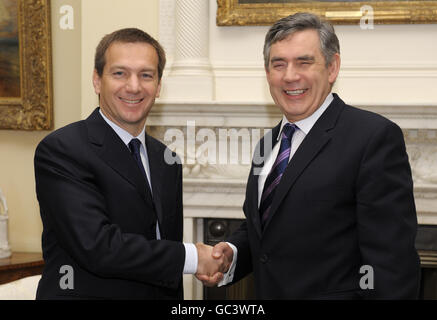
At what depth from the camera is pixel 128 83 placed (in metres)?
2.51

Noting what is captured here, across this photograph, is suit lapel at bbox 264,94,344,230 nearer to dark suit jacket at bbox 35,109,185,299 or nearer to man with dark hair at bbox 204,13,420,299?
man with dark hair at bbox 204,13,420,299

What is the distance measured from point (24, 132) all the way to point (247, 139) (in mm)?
2182

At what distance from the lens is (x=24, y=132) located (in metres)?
5.12

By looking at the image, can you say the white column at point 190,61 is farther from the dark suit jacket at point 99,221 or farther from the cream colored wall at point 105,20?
the dark suit jacket at point 99,221

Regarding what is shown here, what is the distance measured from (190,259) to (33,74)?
3.11m

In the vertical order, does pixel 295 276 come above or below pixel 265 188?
below

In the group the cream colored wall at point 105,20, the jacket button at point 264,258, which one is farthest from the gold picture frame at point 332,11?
the jacket button at point 264,258

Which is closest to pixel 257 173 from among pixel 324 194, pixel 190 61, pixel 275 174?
pixel 275 174

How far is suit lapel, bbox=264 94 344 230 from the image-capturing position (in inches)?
87.7

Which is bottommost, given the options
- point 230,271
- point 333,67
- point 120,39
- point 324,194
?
point 230,271

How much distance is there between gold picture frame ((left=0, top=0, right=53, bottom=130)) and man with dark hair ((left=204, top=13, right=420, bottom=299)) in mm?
3038

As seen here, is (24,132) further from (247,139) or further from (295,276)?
(295,276)

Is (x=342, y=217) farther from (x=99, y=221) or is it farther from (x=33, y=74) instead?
(x=33, y=74)
